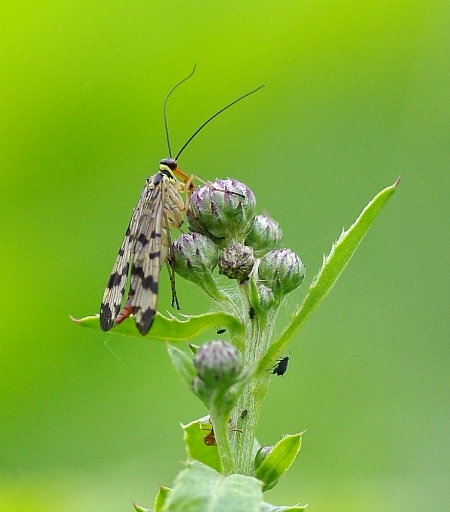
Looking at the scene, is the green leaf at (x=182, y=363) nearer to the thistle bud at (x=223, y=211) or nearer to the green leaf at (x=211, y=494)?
the green leaf at (x=211, y=494)

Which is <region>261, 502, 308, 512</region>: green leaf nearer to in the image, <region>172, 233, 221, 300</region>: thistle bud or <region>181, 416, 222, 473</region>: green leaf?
<region>181, 416, 222, 473</region>: green leaf

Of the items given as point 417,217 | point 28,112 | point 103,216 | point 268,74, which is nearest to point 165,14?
point 268,74

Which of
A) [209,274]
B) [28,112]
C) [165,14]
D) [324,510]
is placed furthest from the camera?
[165,14]

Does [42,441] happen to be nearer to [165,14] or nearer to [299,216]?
[299,216]

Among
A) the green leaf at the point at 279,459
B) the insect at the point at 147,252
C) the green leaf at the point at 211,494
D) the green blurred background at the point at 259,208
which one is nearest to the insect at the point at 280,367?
the green leaf at the point at 279,459

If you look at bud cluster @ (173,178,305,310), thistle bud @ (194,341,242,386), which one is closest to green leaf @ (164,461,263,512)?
thistle bud @ (194,341,242,386)

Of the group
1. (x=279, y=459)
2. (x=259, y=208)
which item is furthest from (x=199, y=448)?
(x=259, y=208)
